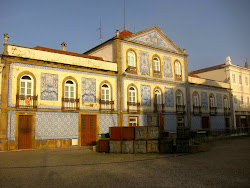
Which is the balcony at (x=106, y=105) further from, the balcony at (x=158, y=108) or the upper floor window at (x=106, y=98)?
the balcony at (x=158, y=108)

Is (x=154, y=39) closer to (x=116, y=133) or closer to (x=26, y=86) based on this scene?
(x=26, y=86)

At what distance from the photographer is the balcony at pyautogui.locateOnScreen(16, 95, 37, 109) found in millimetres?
17073

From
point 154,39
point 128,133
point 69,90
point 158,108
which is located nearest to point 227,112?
point 158,108

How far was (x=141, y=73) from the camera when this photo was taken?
24.4m

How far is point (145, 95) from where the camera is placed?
79.8 feet

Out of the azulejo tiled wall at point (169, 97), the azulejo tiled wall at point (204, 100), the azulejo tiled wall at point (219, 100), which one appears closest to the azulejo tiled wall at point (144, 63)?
the azulejo tiled wall at point (169, 97)

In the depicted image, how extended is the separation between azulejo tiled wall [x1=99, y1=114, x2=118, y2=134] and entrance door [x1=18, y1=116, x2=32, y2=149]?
19.1 ft

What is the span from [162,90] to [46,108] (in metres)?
12.5

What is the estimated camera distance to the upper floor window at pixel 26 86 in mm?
17500

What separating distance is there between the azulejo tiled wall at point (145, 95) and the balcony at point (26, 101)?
10291mm

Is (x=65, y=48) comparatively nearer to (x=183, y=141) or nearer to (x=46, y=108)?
(x=46, y=108)

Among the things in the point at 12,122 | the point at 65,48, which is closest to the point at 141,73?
the point at 65,48

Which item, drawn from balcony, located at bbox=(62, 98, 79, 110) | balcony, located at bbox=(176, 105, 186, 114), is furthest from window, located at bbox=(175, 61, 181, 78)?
balcony, located at bbox=(62, 98, 79, 110)

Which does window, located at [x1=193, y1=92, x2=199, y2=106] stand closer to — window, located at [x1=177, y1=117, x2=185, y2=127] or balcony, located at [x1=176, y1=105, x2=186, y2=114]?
balcony, located at [x1=176, y1=105, x2=186, y2=114]
